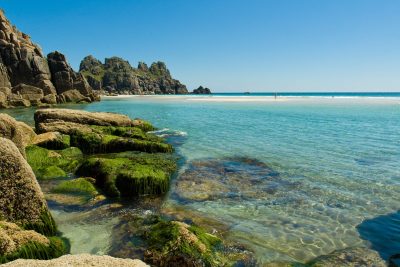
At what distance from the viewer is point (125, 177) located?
13.0 meters

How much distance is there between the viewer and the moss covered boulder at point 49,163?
1502 cm

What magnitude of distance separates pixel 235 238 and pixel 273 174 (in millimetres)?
7133

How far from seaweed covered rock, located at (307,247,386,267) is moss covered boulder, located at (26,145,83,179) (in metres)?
11.5

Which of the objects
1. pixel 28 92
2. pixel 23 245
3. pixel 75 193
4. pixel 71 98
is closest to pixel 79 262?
pixel 23 245

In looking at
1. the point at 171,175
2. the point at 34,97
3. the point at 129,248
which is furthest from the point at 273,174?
the point at 34,97

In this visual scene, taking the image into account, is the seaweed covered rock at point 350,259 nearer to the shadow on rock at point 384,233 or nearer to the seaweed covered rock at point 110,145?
the shadow on rock at point 384,233

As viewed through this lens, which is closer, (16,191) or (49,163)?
(16,191)

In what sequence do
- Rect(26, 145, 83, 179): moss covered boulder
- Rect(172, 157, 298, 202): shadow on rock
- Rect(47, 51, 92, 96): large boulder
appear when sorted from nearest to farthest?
Rect(172, 157, 298, 202): shadow on rock → Rect(26, 145, 83, 179): moss covered boulder → Rect(47, 51, 92, 96): large boulder

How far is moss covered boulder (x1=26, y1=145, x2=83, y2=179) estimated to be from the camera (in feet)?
49.3

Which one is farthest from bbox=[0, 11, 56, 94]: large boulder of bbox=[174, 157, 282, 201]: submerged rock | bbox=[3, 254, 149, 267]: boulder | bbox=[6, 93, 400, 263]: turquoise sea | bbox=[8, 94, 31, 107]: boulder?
bbox=[3, 254, 149, 267]: boulder

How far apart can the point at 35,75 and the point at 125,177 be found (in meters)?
86.6

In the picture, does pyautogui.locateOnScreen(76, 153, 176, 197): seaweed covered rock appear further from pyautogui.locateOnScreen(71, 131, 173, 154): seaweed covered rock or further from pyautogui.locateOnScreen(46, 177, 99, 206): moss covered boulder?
pyautogui.locateOnScreen(71, 131, 173, 154): seaweed covered rock

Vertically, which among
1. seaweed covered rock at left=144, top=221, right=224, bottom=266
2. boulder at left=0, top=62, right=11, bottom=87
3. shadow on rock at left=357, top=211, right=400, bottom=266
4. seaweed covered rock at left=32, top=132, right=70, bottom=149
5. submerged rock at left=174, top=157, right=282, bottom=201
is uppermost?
boulder at left=0, top=62, right=11, bottom=87

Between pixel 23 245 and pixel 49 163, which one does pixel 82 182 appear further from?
pixel 23 245
